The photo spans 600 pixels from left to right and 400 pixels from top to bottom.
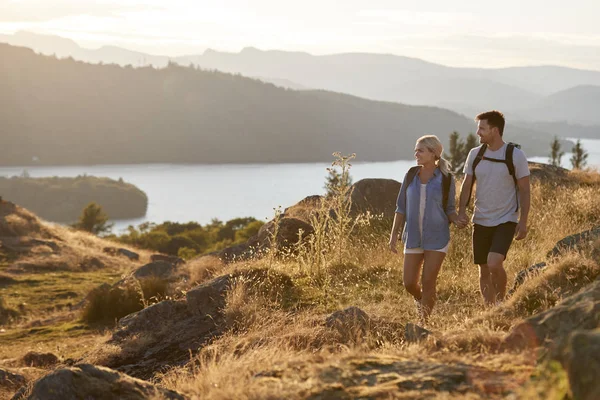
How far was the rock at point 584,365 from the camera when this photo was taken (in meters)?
2.24

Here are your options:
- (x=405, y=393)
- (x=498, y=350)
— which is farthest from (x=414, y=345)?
(x=405, y=393)

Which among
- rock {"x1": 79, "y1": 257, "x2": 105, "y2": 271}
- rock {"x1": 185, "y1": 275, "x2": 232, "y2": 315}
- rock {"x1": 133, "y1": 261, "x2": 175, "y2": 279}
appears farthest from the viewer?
rock {"x1": 79, "y1": 257, "x2": 105, "y2": 271}

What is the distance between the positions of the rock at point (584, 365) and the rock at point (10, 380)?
6.10 metres

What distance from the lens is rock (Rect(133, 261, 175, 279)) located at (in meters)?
15.9

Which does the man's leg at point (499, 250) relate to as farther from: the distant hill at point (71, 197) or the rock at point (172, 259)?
the distant hill at point (71, 197)

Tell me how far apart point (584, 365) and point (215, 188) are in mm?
165926

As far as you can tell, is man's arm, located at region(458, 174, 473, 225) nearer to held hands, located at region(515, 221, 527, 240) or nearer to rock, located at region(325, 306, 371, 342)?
held hands, located at region(515, 221, 527, 240)

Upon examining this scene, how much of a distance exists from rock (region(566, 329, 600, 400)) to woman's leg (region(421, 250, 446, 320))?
3222mm

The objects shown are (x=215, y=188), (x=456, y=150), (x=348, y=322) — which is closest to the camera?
(x=348, y=322)

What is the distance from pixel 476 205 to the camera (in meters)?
5.79

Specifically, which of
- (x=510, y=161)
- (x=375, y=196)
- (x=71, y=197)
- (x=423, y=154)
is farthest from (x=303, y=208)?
(x=71, y=197)

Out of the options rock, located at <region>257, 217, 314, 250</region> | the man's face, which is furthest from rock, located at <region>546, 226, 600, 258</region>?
rock, located at <region>257, 217, 314, 250</region>

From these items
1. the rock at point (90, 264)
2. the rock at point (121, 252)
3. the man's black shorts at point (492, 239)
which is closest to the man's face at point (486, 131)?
the man's black shorts at point (492, 239)

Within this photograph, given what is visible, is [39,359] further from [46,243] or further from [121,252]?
[121,252]
